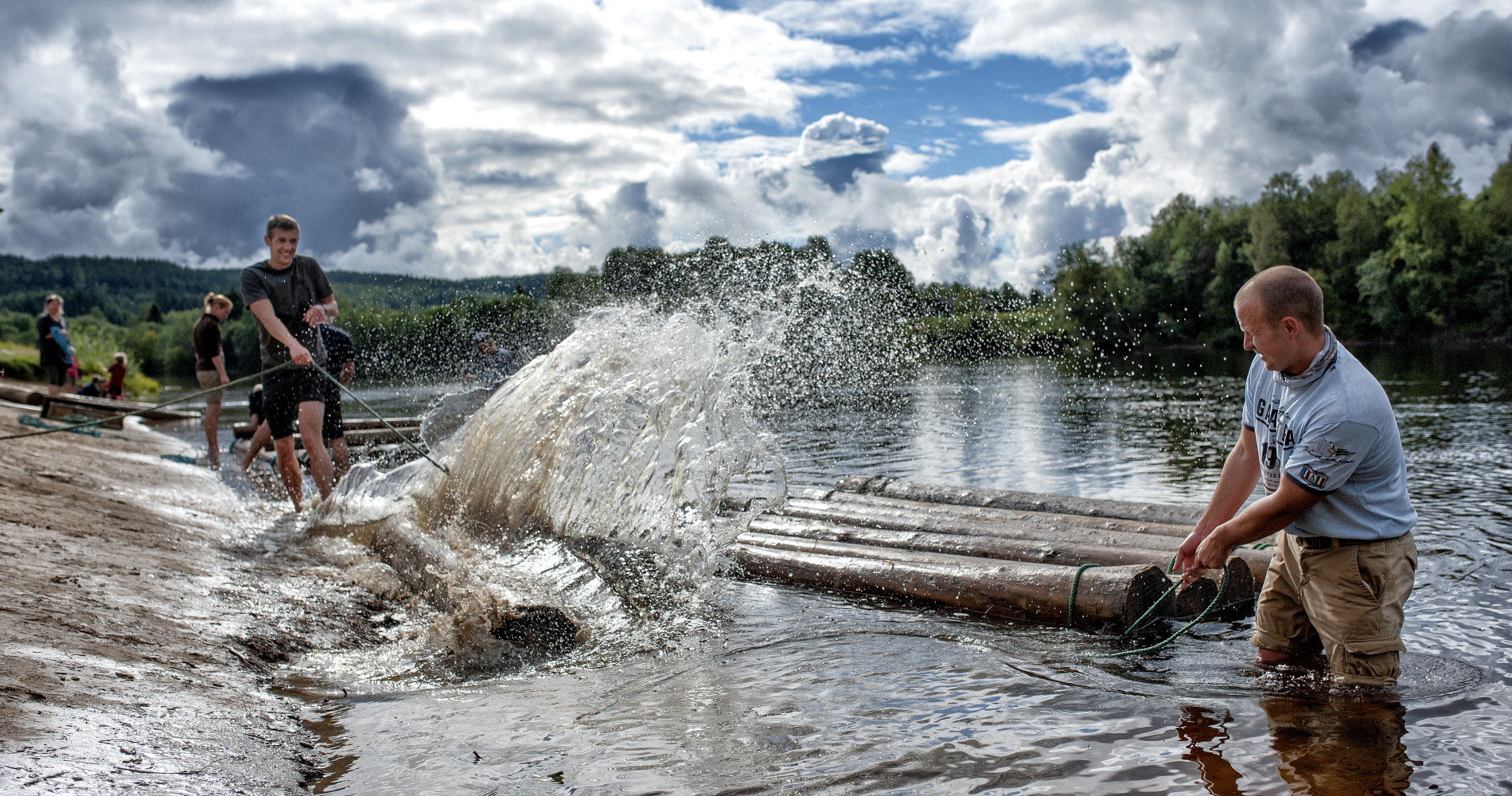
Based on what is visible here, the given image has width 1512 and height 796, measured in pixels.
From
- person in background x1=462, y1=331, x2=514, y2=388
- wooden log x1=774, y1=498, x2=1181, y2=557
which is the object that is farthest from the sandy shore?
person in background x1=462, y1=331, x2=514, y2=388

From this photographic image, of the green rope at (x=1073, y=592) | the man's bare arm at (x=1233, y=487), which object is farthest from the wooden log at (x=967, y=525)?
the man's bare arm at (x=1233, y=487)

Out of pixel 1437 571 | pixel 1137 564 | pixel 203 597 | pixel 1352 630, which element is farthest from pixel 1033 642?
pixel 203 597

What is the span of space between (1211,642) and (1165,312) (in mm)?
94550

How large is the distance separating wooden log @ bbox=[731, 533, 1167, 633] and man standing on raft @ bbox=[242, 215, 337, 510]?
392 cm

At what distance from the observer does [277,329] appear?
771 cm

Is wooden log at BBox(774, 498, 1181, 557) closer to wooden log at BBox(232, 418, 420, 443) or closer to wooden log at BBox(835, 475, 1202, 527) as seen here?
wooden log at BBox(835, 475, 1202, 527)

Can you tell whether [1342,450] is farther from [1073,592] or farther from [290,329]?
[290,329]

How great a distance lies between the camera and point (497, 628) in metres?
5.00

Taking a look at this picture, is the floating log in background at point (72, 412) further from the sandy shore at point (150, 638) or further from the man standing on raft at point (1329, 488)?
the man standing on raft at point (1329, 488)

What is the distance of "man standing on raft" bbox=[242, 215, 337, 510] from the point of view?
7.81 m

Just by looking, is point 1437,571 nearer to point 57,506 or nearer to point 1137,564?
point 1137,564

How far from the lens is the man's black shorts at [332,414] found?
8.44 meters

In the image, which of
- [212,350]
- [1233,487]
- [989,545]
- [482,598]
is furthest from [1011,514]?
[212,350]

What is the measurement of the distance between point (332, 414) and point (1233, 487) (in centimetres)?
748
